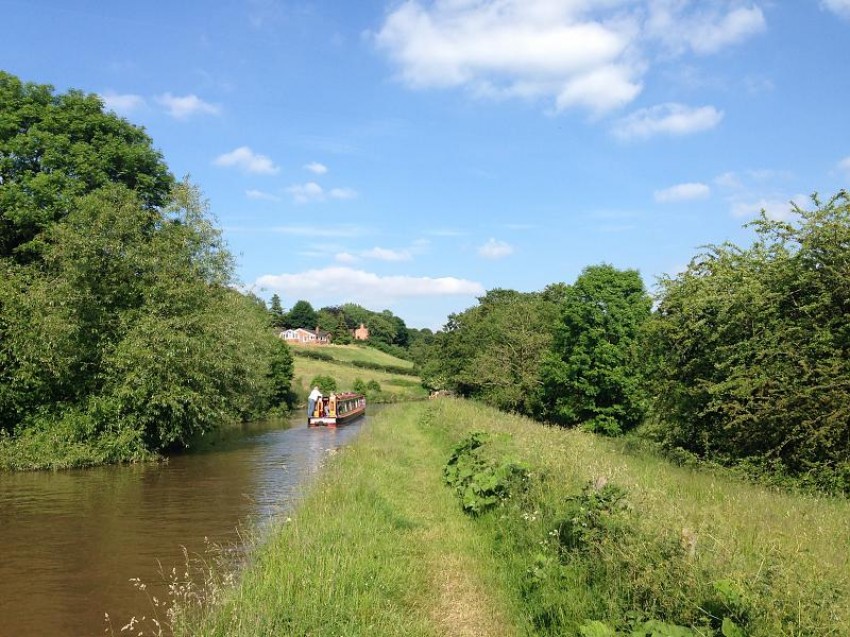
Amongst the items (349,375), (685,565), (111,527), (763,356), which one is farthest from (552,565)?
(349,375)

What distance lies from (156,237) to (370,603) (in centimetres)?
2049

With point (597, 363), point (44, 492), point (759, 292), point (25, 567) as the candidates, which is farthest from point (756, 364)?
point (597, 363)

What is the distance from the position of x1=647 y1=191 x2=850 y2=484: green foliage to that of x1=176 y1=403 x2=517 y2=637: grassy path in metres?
8.15

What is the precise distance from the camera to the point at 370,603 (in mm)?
6406

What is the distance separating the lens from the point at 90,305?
2119 centimetres

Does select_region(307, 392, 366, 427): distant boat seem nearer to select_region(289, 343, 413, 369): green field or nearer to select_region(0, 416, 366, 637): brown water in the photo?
select_region(0, 416, 366, 637): brown water

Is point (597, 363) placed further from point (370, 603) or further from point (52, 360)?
point (370, 603)

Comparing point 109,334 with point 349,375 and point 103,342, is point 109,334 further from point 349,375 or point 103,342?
point 349,375

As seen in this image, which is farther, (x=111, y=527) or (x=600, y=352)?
(x=600, y=352)

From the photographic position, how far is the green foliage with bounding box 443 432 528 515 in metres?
10.3

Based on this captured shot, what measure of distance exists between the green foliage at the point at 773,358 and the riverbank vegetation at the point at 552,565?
9.96 ft

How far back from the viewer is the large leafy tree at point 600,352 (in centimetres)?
3962

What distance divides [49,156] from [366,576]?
2318 cm

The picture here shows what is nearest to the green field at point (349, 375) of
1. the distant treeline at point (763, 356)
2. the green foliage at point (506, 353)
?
the green foliage at point (506, 353)
